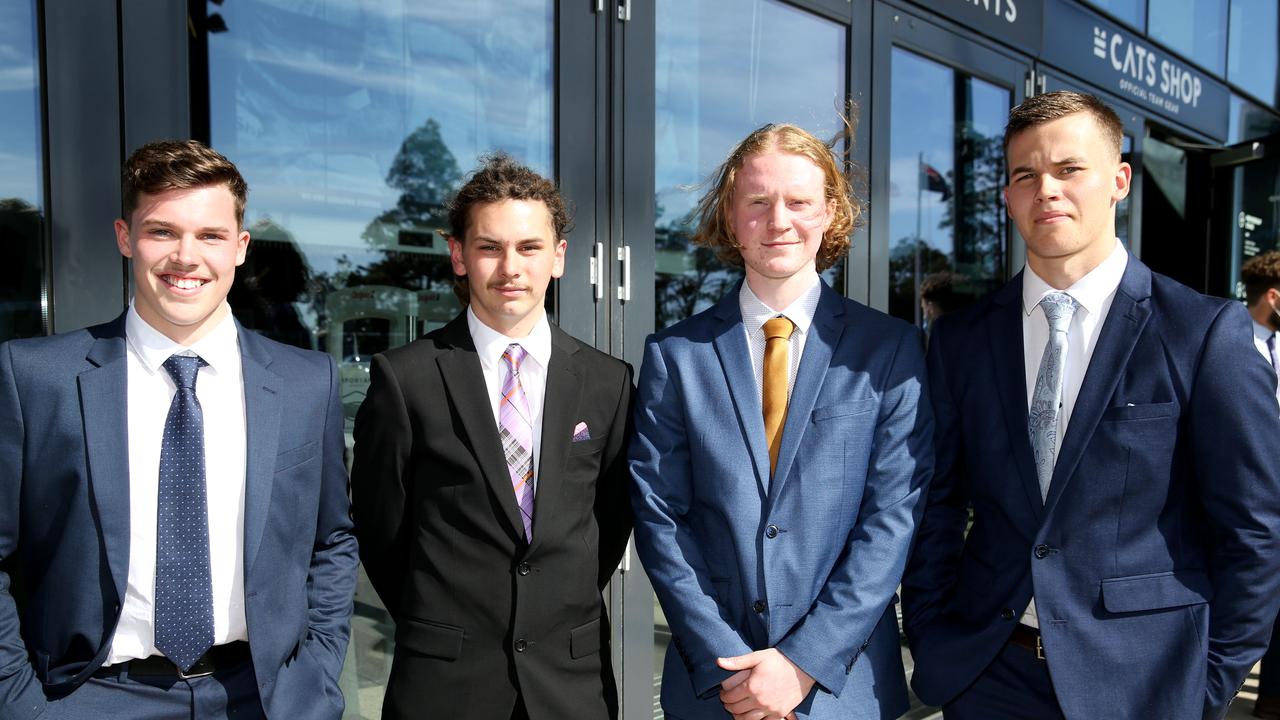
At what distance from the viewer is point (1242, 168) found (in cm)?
695

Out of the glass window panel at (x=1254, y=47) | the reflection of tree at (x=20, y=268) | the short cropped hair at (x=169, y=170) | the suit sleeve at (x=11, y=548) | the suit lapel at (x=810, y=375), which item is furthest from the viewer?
the glass window panel at (x=1254, y=47)

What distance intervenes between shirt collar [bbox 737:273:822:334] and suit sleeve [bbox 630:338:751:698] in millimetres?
235

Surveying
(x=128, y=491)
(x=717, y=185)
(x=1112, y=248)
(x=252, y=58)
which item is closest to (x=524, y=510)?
(x=128, y=491)

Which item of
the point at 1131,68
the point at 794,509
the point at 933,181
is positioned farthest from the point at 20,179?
the point at 1131,68

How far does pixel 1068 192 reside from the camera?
1.98 meters

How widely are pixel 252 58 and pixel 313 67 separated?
21 cm

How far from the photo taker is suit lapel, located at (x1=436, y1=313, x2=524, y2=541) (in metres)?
2.05

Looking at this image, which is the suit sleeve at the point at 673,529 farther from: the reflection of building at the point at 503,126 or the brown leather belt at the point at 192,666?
the reflection of building at the point at 503,126

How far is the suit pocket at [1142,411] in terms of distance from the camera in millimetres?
1833

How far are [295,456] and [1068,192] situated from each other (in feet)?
6.00

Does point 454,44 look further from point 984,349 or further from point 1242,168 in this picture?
point 1242,168

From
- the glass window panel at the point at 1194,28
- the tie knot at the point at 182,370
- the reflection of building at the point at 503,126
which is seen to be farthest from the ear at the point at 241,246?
the glass window panel at the point at 1194,28

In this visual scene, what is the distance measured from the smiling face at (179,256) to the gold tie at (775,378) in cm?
123

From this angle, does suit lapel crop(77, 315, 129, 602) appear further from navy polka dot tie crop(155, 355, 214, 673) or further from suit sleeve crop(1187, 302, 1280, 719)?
suit sleeve crop(1187, 302, 1280, 719)
